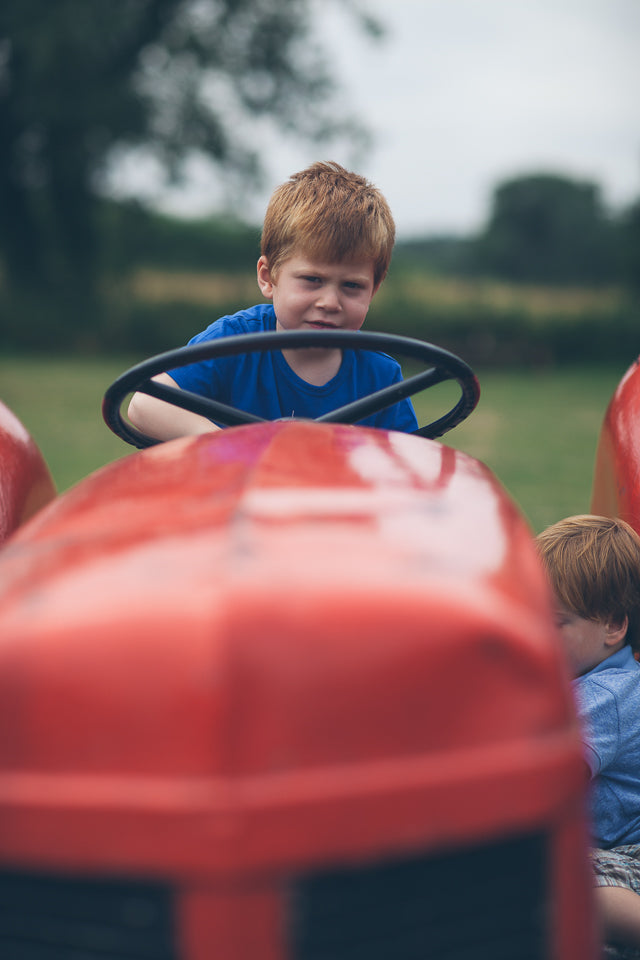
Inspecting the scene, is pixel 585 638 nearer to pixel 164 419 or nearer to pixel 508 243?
pixel 164 419

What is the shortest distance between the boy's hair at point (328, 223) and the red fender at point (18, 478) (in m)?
0.58

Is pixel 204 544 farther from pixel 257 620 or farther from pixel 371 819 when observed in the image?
Answer: pixel 371 819

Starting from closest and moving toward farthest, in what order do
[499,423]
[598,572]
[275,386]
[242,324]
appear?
1. [598,572]
2. [275,386]
3. [242,324]
4. [499,423]

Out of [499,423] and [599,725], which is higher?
[599,725]

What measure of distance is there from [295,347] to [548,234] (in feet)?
89.4

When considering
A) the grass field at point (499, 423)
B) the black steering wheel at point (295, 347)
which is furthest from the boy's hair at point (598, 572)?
the grass field at point (499, 423)

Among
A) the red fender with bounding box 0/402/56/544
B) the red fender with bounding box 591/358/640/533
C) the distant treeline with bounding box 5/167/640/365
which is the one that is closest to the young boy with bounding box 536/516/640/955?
the red fender with bounding box 591/358/640/533

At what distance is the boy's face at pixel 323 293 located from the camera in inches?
71.5

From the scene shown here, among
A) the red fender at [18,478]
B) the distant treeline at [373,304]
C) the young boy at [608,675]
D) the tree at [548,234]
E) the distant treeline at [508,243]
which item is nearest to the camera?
the young boy at [608,675]

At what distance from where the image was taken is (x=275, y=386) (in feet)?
6.28

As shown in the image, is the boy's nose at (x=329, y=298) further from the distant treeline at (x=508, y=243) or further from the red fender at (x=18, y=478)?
the distant treeline at (x=508, y=243)

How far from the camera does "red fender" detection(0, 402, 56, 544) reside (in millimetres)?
1620

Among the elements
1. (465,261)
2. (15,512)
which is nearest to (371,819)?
(15,512)

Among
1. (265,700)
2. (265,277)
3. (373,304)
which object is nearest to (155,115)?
(373,304)
